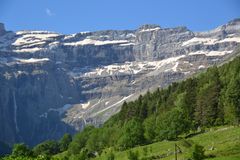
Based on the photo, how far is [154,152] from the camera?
372 ft

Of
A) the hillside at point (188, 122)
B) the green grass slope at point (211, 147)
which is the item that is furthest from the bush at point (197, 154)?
the hillside at point (188, 122)

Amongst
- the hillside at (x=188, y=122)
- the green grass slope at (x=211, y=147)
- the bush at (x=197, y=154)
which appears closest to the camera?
the bush at (x=197, y=154)

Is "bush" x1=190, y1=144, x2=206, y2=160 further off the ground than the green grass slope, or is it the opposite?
"bush" x1=190, y1=144, x2=206, y2=160

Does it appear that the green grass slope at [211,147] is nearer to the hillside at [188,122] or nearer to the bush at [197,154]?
the hillside at [188,122]

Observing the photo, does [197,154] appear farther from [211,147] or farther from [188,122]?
[188,122]

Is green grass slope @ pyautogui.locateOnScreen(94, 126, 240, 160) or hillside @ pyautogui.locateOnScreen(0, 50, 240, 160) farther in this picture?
hillside @ pyautogui.locateOnScreen(0, 50, 240, 160)

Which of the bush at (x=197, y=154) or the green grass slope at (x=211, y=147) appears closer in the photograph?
the bush at (x=197, y=154)

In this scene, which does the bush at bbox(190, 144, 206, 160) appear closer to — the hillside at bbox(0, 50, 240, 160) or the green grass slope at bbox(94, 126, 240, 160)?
the green grass slope at bbox(94, 126, 240, 160)

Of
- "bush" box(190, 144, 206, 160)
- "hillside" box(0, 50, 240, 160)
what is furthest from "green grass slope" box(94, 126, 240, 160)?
"bush" box(190, 144, 206, 160)

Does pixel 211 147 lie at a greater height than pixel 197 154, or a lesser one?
lesser

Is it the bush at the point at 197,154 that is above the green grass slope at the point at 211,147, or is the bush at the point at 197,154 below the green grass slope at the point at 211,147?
above

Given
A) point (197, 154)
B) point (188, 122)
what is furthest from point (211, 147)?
point (188, 122)

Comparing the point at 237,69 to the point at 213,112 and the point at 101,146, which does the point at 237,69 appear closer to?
the point at 213,112

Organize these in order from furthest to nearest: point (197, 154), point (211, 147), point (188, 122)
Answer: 1. point (188, 122)
2. point (211, 147)
3. point (197, 154)
